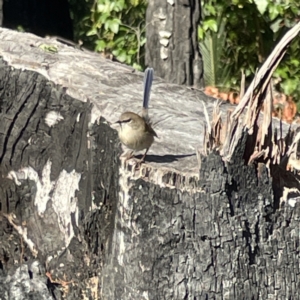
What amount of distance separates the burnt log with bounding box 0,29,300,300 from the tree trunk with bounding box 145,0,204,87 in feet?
3.40

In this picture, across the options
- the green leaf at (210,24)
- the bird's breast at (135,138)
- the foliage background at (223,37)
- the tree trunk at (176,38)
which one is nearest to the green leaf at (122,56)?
the foliage background at (223,37)

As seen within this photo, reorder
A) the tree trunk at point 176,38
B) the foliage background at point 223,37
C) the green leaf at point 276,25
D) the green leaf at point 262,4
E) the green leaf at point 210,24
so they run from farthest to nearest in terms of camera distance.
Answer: the foliage background at point 223,37
the green leaf at point 276,25
the green leaf at point 210,24
the green leaf at point 262,4
the tree trunk at point 176,38

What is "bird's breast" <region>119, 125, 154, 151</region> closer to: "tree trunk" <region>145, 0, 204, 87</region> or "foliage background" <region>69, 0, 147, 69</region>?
"tree trunk" <region>145, 0, 204, 87</region>

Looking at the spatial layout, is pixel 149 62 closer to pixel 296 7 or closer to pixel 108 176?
pixel 296 7

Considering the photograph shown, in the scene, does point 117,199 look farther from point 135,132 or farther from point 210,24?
point 210,24

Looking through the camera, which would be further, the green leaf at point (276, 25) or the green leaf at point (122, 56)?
the green leaf at point (122, 56)

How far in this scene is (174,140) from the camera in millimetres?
4055

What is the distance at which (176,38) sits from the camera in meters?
6.50

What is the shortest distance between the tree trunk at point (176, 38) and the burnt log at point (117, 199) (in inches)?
40.8

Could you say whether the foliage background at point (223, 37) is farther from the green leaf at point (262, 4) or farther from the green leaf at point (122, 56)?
the green leaf at point (262, 4)

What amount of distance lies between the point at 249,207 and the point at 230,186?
0.12 meters

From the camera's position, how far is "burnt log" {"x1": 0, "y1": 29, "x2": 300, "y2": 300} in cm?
342

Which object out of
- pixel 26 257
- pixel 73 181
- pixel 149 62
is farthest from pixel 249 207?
pixel 149 62

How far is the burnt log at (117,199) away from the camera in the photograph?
3416 mm
